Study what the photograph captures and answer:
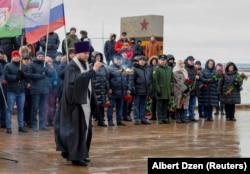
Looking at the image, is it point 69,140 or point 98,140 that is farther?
point 98,140

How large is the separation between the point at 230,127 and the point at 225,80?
2.36 metres

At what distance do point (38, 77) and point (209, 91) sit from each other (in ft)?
19.8

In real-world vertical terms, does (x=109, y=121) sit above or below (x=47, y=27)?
below

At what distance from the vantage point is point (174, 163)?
8.26 m

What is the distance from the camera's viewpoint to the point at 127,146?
12.3 metres

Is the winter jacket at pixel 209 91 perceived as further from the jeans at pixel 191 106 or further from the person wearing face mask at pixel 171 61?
the person wearing face mask at pixel 171 61

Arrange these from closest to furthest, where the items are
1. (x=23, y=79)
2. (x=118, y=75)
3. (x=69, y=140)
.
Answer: (x=69, y=140), (x=23, y=79), (x=118, y=75)

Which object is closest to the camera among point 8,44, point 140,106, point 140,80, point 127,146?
point 127,146

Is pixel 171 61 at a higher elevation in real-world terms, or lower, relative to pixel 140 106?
higher

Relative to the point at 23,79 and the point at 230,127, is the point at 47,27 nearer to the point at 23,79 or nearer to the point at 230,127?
the point at 23,79

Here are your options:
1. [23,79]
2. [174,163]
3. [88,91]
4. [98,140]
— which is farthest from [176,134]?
[174,163]

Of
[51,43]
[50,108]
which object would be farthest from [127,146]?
[51,43]

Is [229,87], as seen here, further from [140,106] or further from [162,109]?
[140,106]

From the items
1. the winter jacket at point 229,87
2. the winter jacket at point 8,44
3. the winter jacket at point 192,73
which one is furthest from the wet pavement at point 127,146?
the winter jacket at point 8,44
